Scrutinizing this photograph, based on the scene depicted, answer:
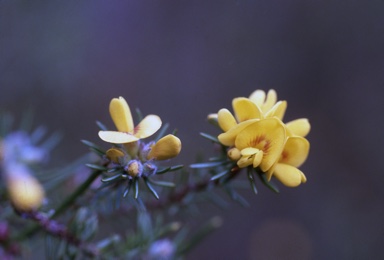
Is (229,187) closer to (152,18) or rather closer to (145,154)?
(145,154)

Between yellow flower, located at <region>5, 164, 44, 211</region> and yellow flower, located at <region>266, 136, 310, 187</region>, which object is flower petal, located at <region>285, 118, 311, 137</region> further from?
yellow flower, located at <region>5, 164, 44, 211</region>

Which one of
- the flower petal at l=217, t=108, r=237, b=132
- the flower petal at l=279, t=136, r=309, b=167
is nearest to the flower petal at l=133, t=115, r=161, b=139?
the flower petal at l=217, t=108, r=237, b=132

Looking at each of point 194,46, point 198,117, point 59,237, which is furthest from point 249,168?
point 194,46

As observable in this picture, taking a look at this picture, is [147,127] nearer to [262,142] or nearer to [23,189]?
[262,142]

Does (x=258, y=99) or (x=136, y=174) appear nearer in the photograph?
(x=136, y=174)

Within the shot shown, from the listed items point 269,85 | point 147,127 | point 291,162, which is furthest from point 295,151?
point 269,85

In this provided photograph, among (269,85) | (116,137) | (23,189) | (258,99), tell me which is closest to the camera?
(116,137)
